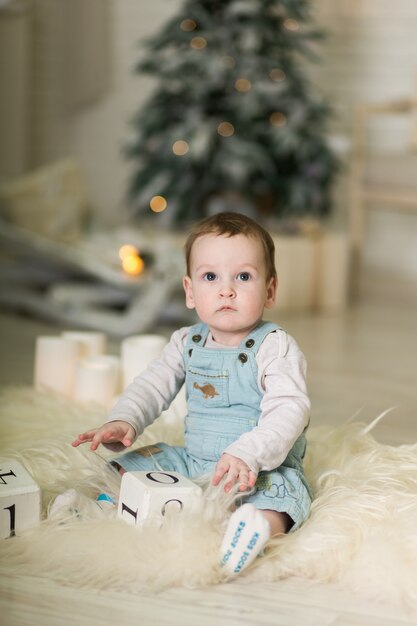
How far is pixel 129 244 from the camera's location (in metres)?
2.92

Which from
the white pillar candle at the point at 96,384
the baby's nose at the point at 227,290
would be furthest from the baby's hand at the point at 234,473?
the white pillar candle at the point at 96,384

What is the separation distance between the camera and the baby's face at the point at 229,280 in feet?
4.11

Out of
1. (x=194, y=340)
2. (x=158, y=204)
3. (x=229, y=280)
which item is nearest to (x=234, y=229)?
(x=229, y=280)

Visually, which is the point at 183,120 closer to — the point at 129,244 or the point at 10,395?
the point at 129,244

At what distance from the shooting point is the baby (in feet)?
3.92

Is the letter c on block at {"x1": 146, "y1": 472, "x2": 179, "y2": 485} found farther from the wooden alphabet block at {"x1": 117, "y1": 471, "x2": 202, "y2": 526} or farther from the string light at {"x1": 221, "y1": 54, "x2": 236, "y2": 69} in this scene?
the string light at {"x1": 221, "y1": 54, "x2": 236, "y2": 69}

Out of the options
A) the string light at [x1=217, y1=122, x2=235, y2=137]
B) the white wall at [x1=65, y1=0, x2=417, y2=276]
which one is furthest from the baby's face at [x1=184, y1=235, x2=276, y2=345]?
the white wall at [x1=65, y1=0, x2=417, y2=276]

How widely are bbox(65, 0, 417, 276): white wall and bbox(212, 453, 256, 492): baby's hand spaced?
3048 millimetres

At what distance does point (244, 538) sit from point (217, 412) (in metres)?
0.25

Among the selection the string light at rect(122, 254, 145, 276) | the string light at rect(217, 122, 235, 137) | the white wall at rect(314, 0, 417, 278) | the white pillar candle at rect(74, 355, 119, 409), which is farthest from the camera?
the white wall at rect(314, 0, 417, 278)

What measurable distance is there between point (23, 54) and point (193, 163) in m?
1.35

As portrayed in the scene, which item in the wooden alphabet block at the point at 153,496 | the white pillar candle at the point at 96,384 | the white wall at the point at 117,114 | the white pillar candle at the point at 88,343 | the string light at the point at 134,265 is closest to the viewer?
the wooden alphabet block at the point at 153,496

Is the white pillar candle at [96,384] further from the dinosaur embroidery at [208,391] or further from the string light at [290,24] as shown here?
the string light at [290,24]

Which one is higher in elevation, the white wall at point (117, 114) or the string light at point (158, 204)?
the white wall at point (117, 114)
